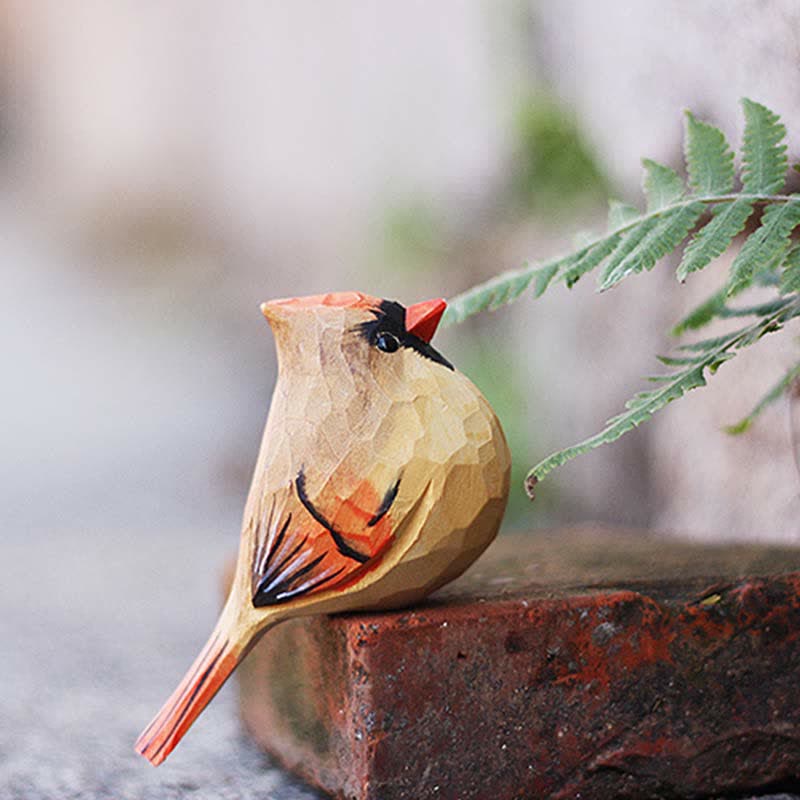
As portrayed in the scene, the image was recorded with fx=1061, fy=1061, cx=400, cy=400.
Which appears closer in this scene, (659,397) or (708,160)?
(659,397)

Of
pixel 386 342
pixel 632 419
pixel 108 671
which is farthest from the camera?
pixel 108 671

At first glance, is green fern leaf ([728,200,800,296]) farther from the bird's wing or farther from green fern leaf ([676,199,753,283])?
the bird's wing

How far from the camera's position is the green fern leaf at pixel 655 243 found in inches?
39.0

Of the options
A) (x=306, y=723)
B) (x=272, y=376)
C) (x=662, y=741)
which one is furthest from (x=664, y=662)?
(x=272, y=376)

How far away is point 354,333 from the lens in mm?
1044

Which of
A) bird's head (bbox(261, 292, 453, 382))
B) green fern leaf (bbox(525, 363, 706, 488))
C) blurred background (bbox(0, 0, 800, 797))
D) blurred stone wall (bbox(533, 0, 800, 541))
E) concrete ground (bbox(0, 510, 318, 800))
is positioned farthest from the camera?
blurred background (bbox(0, 0, 800, 797))

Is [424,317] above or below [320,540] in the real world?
above

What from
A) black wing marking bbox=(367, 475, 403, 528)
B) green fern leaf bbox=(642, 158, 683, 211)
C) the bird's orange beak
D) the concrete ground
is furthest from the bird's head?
the concrete ground

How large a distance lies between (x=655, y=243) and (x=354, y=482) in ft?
1.22

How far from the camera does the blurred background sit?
185cm

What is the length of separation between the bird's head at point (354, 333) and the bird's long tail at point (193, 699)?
0.29 metres

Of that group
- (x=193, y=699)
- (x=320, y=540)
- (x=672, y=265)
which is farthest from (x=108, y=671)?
(x=672, y=265)

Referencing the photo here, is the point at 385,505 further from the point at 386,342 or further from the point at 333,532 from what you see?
the point at 386,342

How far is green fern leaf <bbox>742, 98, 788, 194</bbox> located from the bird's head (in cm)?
33
